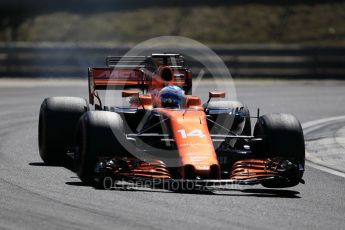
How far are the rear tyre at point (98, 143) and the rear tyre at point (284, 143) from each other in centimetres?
157

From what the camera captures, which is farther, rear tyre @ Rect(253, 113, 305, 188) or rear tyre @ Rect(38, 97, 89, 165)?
rear tyre @ Rect(38, 97, 89, 165)

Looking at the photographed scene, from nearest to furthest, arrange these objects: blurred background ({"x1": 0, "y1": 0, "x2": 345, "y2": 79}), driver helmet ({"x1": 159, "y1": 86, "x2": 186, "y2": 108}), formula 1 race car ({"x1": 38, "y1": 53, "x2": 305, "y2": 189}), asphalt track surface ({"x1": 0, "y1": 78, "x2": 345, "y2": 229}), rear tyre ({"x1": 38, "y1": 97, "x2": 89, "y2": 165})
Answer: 1. asphalt track surface ({"x1": 0, "y1": 78, "x2": 345, "y2": 229})
2. formula 1 race car ({"x1": 38, "y1": 53, "x2": 305, "y2": 189})
3. driver helmet ({"x1": 159, "y1": 86, "x2": 186, "y2": 108})
4. rear tyre ({"x1": 38, "y1": 97, "x2": 89, "y2": 165})
5. blurred background ({"x1": 0, "y1": 0, "x2": 345, "y2": 79})

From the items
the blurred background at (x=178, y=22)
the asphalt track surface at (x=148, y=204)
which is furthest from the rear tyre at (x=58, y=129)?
the blurred background at (x=178, y=22)

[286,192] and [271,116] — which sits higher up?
[271,116]

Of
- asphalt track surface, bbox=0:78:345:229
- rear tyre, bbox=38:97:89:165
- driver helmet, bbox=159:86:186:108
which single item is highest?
driver helmet, bbox=159:86:186:108

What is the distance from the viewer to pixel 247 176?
10305 mm

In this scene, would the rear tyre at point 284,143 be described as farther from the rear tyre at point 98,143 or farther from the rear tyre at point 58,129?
the rear tyre at point 58,129

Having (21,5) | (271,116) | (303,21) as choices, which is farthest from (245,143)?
(21,5)

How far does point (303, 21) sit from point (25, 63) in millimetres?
11284

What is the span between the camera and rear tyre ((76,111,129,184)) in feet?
34.2

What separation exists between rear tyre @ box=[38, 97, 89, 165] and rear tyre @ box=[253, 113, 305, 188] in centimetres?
267

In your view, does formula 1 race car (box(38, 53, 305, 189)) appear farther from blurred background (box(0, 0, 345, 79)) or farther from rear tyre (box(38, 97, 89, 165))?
blurred background (box(0, 0, 345, 79))

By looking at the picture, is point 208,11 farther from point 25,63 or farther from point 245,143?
point 245,143

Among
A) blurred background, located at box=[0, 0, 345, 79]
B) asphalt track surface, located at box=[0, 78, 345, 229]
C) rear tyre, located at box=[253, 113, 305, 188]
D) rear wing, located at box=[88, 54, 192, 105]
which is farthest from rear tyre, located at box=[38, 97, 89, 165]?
blurred background, located at box=[0, 0, 345, 79]
